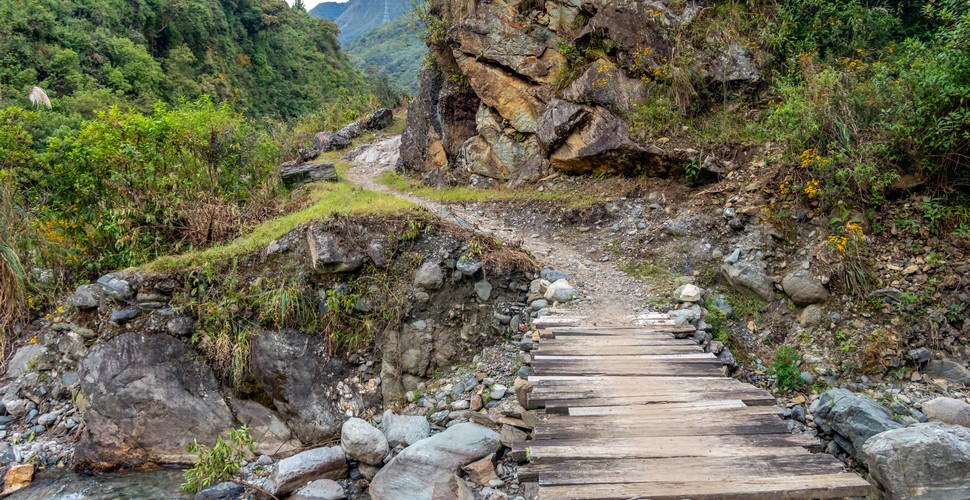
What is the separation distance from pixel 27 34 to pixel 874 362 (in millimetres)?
39883

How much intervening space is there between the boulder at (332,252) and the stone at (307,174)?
690cm

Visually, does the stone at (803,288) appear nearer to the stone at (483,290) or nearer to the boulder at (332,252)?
the stone at (483,290)

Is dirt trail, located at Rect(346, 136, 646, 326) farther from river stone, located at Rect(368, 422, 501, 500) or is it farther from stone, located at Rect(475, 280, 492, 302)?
river stone, located at Rect(368, 422, 501, 500)

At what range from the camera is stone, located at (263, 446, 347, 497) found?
5090 mm

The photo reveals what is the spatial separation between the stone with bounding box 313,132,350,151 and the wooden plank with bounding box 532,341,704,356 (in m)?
17.2

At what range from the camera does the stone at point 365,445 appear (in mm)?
5246

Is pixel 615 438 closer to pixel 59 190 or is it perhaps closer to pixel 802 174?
pixel 802 174

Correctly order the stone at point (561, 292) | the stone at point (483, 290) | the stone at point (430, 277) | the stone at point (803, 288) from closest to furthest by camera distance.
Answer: the stone at point (803, 288) < the stone at point (561, 292) < the stone at point (483, 290) < the stone at point (430, 277)

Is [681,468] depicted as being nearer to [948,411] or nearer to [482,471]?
[482,471]

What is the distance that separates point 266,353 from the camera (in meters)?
6.75

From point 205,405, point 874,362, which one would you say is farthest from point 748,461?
point 205,405

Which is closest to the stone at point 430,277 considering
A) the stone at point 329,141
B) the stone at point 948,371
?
the stone at point 948,371

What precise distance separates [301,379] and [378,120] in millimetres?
17232

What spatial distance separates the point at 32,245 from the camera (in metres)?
8.41
